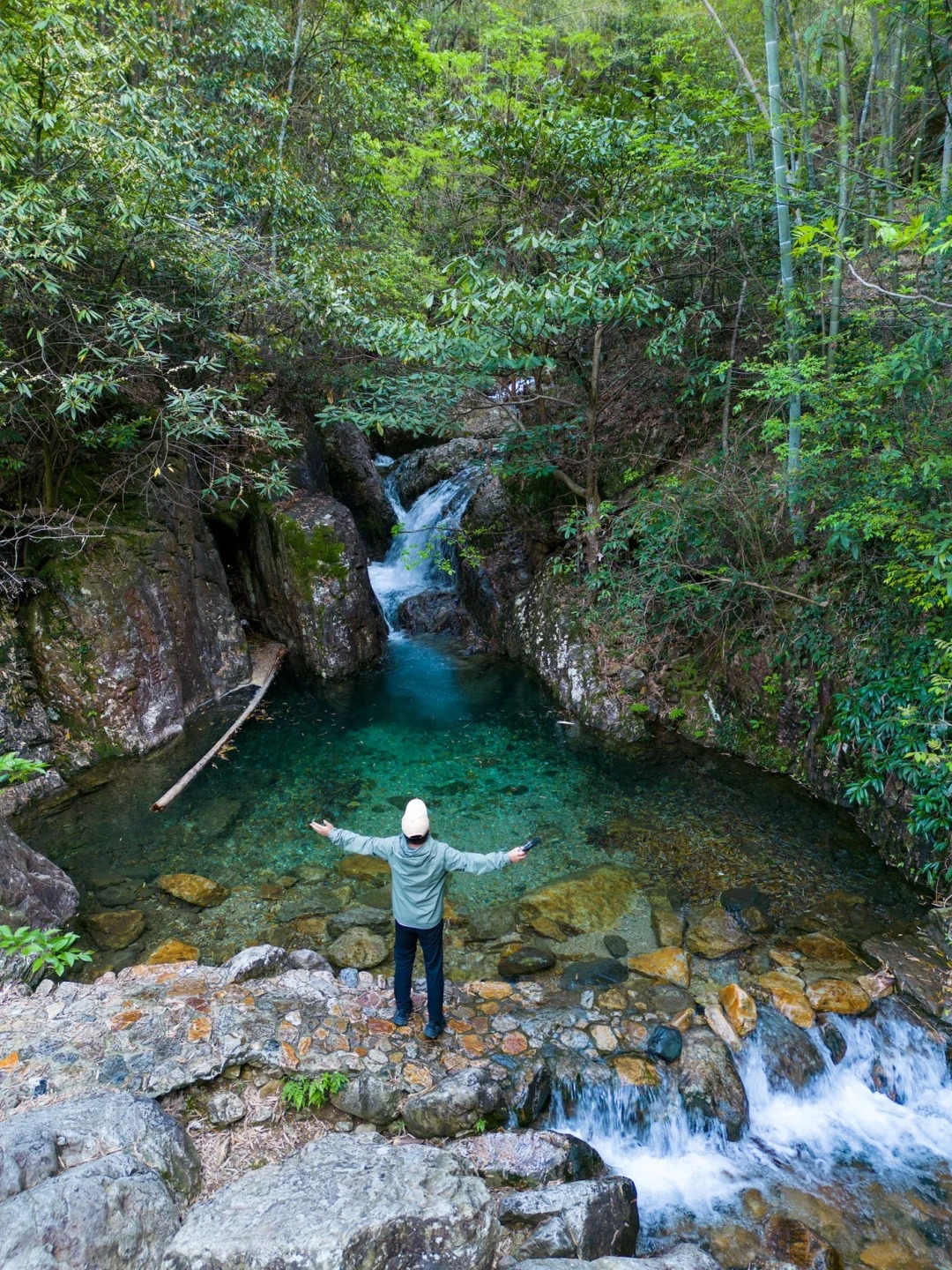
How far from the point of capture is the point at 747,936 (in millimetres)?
6105

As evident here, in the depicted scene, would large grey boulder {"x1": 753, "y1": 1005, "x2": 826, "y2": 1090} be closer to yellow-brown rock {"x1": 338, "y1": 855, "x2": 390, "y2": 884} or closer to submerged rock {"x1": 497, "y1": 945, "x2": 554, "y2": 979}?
submerged rock {"x1": 497, "y1": 945, "x2": 554, "y2": 979}

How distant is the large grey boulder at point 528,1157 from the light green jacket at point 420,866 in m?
1.28

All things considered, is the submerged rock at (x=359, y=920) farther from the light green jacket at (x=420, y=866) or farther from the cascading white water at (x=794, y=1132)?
the cascading white water at (x=794, y=1132)

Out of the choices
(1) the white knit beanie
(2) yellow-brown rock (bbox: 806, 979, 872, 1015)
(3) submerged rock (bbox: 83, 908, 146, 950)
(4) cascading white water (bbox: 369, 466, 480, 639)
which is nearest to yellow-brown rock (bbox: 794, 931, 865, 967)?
(2) yellow-brown rock (bbox: 806, 979, 872, 1015)

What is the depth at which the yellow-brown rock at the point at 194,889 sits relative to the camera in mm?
6742

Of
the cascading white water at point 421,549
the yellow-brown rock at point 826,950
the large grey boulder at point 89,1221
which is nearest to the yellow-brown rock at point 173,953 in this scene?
the large grey boulder at point 89,1221

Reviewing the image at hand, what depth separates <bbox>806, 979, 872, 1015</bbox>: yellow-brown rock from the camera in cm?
525

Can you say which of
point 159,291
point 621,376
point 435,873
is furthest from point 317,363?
point 435,873

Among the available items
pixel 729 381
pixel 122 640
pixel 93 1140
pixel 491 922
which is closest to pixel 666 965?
pixel 491 922

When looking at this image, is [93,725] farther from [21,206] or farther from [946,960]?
[946,960]

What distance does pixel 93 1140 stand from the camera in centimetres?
326

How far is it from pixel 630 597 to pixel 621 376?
14.9 feet

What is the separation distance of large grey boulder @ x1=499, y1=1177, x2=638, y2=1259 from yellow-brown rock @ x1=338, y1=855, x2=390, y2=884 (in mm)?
3804

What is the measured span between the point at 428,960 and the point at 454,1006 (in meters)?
0.86
